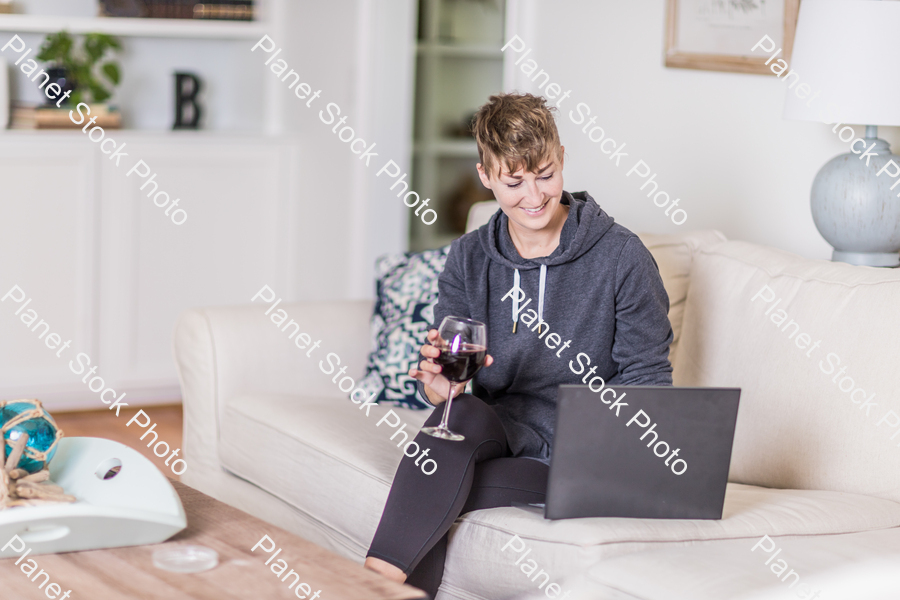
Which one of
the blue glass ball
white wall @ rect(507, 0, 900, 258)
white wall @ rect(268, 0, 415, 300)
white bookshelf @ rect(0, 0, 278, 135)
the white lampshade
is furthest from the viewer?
white wall @ rect(268, 0, 415, 300)

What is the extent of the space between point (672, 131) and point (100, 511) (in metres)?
1.96

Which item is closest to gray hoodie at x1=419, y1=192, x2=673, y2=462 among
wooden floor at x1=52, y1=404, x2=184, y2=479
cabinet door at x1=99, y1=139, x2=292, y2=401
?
wooden floor at x1=52, y1=404, x2=184, y2=479

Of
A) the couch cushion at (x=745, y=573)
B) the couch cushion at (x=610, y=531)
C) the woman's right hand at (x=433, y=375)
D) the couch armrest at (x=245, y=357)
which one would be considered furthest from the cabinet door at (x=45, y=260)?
the couch cushion at (x=745, y=573)

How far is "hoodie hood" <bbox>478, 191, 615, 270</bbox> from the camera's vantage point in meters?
1.79

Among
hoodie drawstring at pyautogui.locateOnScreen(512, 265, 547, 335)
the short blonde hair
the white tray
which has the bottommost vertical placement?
the white tray

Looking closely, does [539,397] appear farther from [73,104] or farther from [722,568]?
[73,104]

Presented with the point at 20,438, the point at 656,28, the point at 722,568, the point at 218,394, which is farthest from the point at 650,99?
the point at 20,438

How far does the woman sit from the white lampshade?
0.58 meters

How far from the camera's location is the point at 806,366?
1.83m

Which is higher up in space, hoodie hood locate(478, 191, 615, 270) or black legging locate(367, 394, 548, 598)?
hoodie hood locate(478, 191, 615, 270)

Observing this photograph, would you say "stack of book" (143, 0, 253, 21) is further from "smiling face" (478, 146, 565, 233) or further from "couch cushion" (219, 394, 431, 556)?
"smiling face" (478, 146, 565, 233)

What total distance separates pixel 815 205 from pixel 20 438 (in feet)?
5.45

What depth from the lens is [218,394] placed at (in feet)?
7.58

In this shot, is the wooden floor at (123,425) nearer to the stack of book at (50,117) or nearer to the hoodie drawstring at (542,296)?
the stack of book at (50,117)
